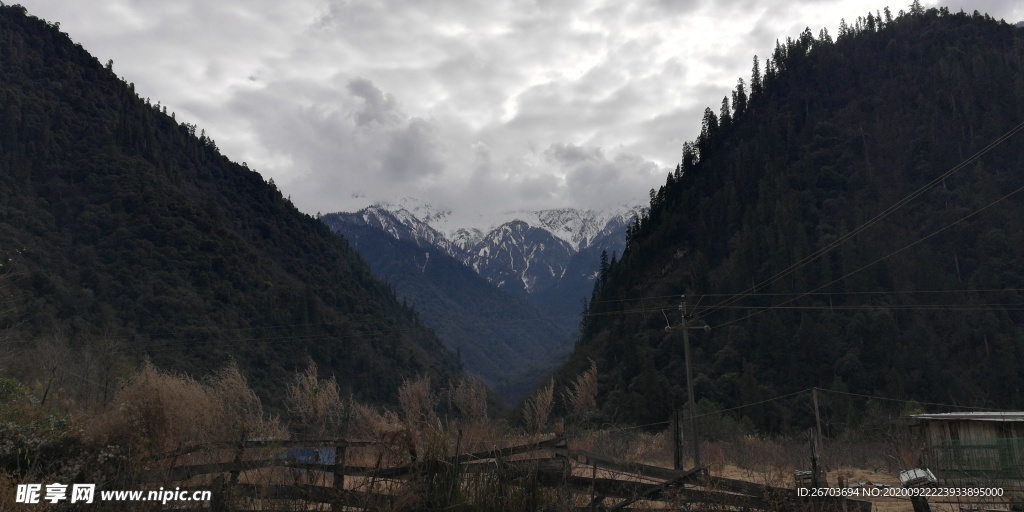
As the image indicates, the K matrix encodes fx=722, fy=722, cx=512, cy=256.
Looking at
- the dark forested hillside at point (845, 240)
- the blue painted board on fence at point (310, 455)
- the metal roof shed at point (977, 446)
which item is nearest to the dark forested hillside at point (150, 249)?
the dark forested hillside at point (845, 240)

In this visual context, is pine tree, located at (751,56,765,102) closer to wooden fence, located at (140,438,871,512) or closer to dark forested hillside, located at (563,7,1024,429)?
dark forested hillside, located at (563,7,1024,429)

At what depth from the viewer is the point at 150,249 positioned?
83.6 metres

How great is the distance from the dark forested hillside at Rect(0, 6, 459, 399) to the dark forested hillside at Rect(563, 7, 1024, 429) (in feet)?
109

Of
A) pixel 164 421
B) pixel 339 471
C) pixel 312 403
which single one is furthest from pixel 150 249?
pixel 339 471

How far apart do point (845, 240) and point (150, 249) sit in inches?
3195

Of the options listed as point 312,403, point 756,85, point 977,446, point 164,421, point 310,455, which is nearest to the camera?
point 310,455

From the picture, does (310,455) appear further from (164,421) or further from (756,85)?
(756,85)

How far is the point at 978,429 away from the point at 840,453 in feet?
36.2

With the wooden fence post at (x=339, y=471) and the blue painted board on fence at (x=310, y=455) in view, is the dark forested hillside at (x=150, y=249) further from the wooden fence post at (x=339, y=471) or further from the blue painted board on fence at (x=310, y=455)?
the wooden fence post at (x=339, y=471)

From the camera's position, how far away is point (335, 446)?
11.3 meters

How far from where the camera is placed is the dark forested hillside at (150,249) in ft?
227

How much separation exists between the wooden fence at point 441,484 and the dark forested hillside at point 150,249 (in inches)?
1559

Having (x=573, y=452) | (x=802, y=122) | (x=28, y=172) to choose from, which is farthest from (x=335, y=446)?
(x=802, y=122)

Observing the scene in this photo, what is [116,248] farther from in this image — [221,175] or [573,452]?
[573,452]
